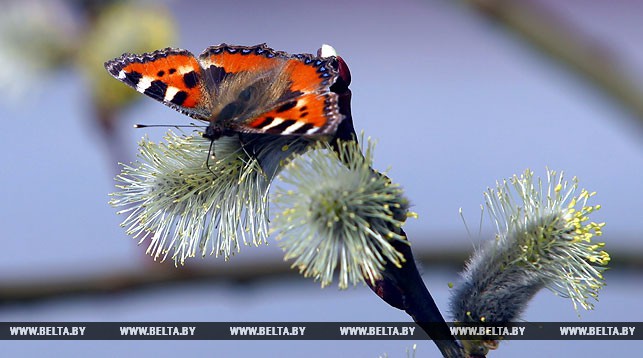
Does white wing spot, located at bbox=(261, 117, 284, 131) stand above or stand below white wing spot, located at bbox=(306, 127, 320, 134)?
above

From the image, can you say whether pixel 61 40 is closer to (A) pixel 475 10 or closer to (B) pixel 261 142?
(A) pixel 475 10

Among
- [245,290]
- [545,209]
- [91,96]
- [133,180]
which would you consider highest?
[91,96]

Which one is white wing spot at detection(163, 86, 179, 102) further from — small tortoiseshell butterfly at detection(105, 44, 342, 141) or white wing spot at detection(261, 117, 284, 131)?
white wing spot at detection(261, 117, 284, 131)

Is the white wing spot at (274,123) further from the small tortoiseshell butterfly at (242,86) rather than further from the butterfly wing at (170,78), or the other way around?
the butterfly wing at (170,78)

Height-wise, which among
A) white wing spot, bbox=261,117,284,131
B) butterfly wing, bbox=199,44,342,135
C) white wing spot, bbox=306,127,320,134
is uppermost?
butterfly wing, bbox=199,44,342,135

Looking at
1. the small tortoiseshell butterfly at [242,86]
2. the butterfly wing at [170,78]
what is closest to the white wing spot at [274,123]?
the small tortoiseshell butterfly at [242,86]

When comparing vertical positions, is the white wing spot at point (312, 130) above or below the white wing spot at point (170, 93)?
below

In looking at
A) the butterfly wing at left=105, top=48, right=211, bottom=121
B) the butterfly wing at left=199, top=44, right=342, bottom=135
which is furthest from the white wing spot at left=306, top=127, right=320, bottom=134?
the butterfly wing at left=105, top=48, right=211, bottom=121

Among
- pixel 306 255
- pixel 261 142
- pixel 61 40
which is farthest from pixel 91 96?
pixel 306 255
